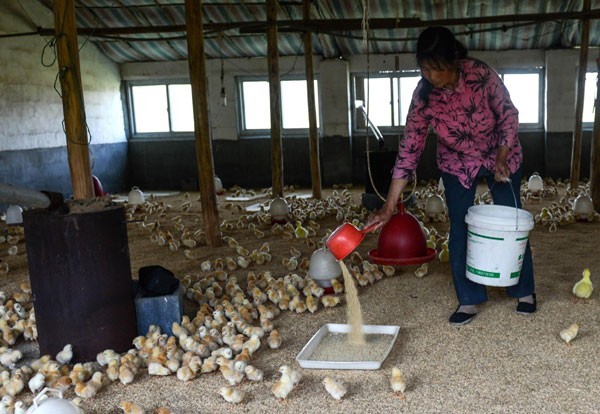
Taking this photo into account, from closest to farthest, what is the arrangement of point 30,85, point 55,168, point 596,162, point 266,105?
point 596,162 → point 30,85 → point 55,168 → point 266,105

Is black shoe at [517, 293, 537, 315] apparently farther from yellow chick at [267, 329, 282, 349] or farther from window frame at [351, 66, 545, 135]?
window frame at [351, 66, 545, 135]

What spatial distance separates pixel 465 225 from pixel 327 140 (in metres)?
6.82

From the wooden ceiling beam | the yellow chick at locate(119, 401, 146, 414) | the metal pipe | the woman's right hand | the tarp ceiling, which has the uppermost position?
the tarp ceiling

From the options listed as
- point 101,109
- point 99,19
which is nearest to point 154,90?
point 101,109

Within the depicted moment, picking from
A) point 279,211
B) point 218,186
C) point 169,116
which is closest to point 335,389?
point 279,211

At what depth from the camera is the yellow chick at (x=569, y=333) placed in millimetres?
2387

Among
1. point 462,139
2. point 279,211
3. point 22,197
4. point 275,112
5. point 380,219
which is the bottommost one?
point 279,211

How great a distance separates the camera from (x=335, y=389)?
2.02 meters

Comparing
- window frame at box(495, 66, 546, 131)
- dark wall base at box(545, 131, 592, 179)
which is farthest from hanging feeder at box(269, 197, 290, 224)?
dark wall base at box(545, 131, 592, 179)

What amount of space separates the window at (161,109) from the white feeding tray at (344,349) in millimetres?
7788

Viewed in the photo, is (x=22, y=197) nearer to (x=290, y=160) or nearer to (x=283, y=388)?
(x=283, y=388)

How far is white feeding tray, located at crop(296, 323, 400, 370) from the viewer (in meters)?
2.24

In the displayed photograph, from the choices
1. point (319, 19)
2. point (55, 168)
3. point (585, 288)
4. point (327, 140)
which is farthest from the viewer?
point (327, 140)

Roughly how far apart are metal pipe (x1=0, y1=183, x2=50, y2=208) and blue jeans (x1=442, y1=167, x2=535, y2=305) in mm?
1773
